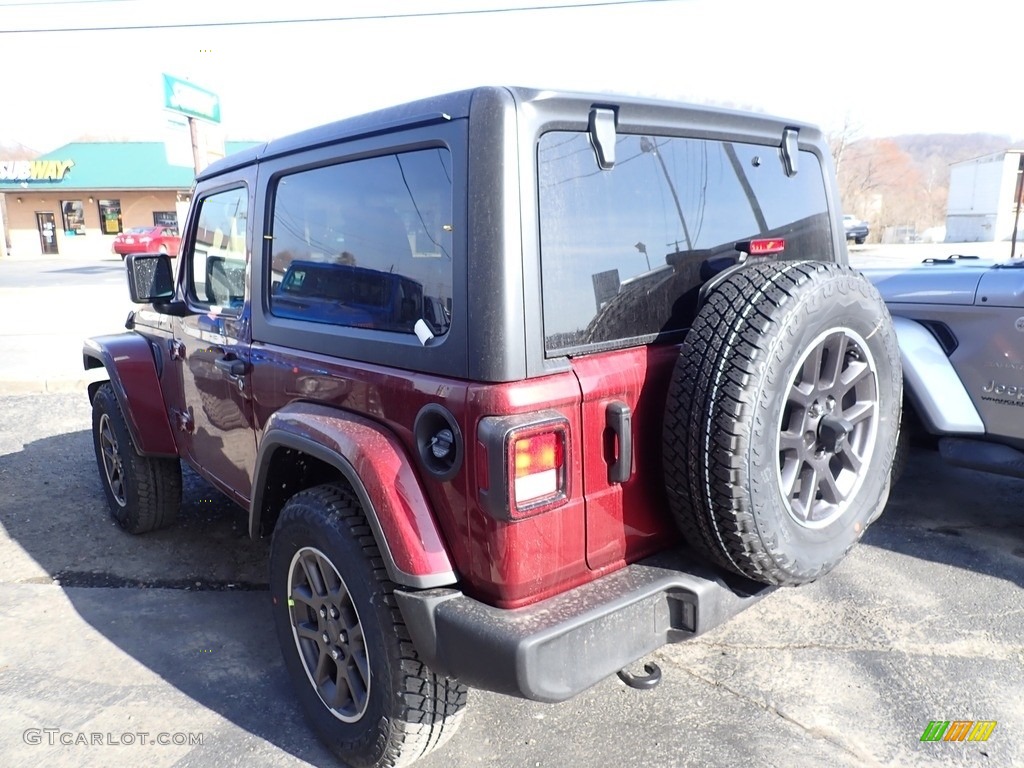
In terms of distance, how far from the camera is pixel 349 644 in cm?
235

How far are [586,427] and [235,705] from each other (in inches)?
70.1

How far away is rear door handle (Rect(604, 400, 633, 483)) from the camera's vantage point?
81.4 inches

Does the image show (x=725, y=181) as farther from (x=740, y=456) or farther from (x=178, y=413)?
(x=178, y=413)

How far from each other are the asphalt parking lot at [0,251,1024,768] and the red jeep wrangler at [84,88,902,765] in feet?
1.32

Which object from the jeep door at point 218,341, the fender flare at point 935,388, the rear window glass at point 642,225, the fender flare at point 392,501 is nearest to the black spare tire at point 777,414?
the rear window glass at point 642,225

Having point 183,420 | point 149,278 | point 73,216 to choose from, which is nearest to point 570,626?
point 183,420

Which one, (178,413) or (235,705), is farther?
(178,413)

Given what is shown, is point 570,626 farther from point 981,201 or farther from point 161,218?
point 981,201

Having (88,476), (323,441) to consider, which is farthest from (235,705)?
(88,476)

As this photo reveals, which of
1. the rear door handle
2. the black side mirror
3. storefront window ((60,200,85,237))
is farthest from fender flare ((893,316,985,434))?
storefront window ((60,200,85,237))

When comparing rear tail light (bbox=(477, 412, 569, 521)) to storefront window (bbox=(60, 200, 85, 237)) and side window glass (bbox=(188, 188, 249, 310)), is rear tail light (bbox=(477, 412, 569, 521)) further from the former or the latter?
storefront window (bbox=(60, 200, 85, 237))

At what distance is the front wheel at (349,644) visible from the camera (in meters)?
2.16

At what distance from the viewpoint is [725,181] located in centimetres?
251

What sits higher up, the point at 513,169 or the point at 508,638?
the point at 513,169
